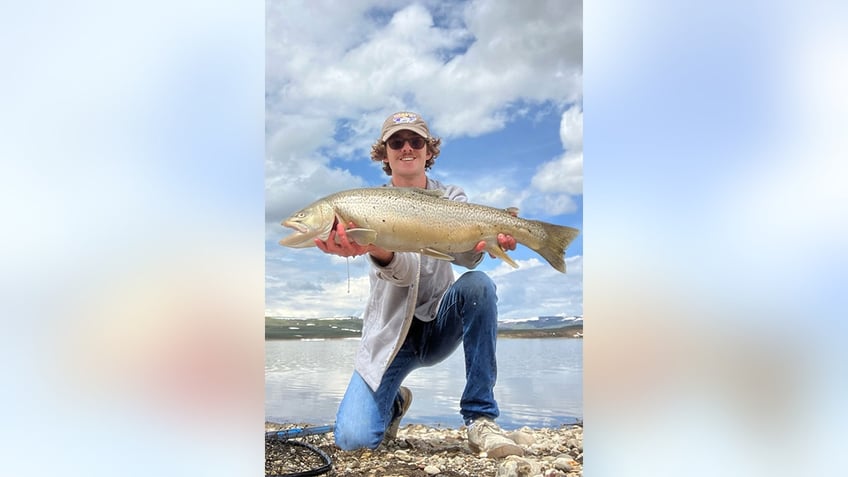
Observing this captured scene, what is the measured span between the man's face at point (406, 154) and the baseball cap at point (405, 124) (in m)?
0.02

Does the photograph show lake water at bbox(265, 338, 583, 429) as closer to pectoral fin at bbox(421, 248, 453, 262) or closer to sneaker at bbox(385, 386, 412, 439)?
sneaker at bbox(385, 386, 412, 439)

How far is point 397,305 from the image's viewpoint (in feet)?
8.36

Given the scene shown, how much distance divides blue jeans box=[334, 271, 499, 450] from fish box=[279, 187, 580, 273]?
23 centimetres

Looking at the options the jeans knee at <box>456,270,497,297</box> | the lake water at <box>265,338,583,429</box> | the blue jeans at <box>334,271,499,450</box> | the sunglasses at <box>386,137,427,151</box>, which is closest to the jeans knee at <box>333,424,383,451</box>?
the blue jeans at <box>334,271,499,450</box>

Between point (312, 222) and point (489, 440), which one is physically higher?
point (312, 222)

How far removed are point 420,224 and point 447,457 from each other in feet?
2.74

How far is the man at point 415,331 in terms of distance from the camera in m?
2.51

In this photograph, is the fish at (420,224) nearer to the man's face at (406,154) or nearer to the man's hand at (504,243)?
the man's hand at (504,243)

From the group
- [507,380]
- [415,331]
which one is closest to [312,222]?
[415,331]

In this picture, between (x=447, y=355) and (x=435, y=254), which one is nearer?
(x=435, y=254)

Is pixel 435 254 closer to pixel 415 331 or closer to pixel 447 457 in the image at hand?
pixel 415 331

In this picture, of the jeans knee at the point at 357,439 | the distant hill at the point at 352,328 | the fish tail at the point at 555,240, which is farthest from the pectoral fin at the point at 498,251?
the jeans knee at the point at 357,439

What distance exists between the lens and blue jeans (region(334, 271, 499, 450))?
8.25 feet

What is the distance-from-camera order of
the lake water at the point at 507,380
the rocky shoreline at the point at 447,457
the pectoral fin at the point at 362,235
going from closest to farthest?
the pectoral fin at the point at 362,235 → the rocky shoreline at the point at 447,457 → the lake water at the point at 507,380
